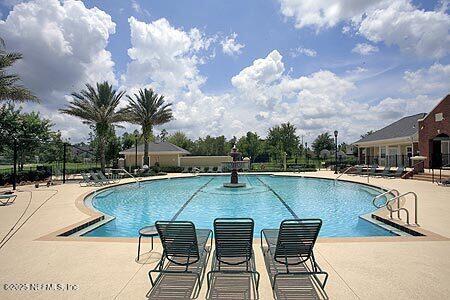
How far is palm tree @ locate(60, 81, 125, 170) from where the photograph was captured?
27516 mm

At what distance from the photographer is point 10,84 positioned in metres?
Answer: 17.7

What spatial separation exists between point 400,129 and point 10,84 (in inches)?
1417

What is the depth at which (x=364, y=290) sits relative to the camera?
13.4 ft

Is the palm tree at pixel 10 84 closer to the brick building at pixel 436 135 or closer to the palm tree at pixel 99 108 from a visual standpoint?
the palm tree at pixel 99 108

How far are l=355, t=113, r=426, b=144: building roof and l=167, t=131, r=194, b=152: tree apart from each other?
41.3m

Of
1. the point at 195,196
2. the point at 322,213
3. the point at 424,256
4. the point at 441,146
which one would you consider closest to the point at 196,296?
the point at 424,256

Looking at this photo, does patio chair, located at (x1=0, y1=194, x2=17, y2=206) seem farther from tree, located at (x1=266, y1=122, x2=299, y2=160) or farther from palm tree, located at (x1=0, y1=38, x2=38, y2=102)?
tree, located at (x1=266, y1=122, x2=299, y2=160)

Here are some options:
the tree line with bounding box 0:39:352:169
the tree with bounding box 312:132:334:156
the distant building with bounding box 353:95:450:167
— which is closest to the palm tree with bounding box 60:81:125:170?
the tree line with bounding box 0:39:352:169

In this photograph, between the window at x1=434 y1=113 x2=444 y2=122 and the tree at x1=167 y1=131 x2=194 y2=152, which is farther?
the tree at x1=167 y1=131 x2=194 y2=152

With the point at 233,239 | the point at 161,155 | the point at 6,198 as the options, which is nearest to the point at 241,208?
the point at 233,239

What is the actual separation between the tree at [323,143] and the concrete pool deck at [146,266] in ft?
225

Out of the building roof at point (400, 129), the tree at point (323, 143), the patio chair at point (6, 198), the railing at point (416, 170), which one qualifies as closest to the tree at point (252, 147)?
the tree at point (323, 143)

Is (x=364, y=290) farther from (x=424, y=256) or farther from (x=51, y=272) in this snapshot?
(x=51, y=272)

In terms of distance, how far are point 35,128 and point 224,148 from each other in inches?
1569
